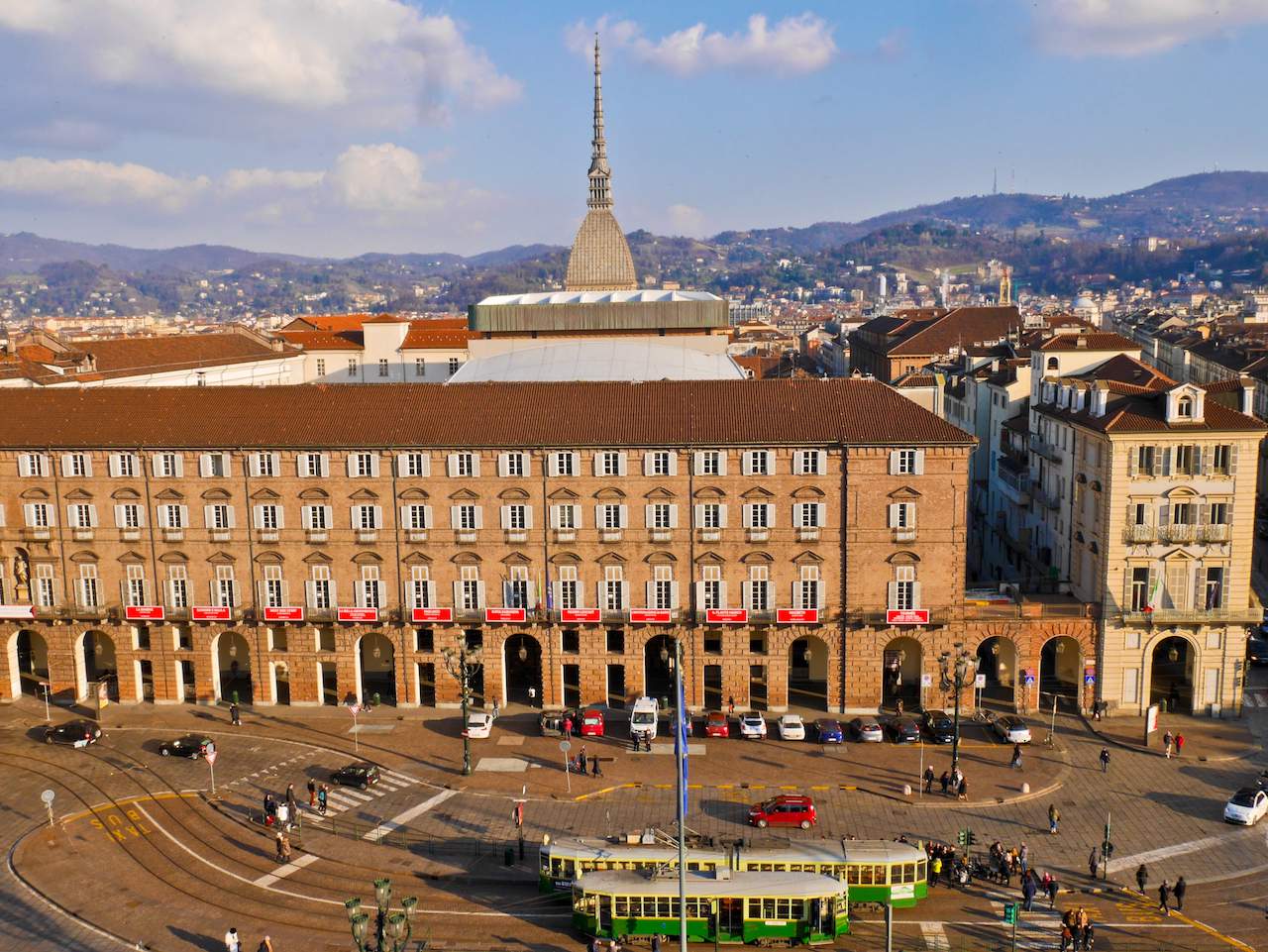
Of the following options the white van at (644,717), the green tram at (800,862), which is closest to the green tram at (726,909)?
the green tram at (800,862)

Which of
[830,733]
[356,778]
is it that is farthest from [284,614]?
[830,733]

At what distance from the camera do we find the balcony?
86.6 metres

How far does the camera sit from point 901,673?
81188mm

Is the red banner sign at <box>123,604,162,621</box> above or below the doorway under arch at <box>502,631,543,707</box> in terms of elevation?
above

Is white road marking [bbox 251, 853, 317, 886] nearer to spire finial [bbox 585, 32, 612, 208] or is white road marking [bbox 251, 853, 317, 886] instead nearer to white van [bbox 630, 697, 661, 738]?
white van [bbox 630, 697, 661, 738]

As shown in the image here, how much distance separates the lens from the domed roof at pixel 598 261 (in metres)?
173

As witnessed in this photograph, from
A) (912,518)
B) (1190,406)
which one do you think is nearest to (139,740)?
(912,518)

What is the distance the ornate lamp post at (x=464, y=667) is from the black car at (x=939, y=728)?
29.0 metres

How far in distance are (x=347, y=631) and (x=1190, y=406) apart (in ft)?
191

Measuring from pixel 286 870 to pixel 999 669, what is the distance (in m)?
51.8

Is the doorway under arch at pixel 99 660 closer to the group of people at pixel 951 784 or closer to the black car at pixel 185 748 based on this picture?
the black car at pixel 185 748

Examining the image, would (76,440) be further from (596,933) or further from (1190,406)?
(1190,406)

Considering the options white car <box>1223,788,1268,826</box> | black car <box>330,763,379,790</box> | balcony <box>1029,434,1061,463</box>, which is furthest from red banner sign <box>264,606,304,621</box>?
white car <box>1223,788,1268,826</box>

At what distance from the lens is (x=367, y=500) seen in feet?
251
